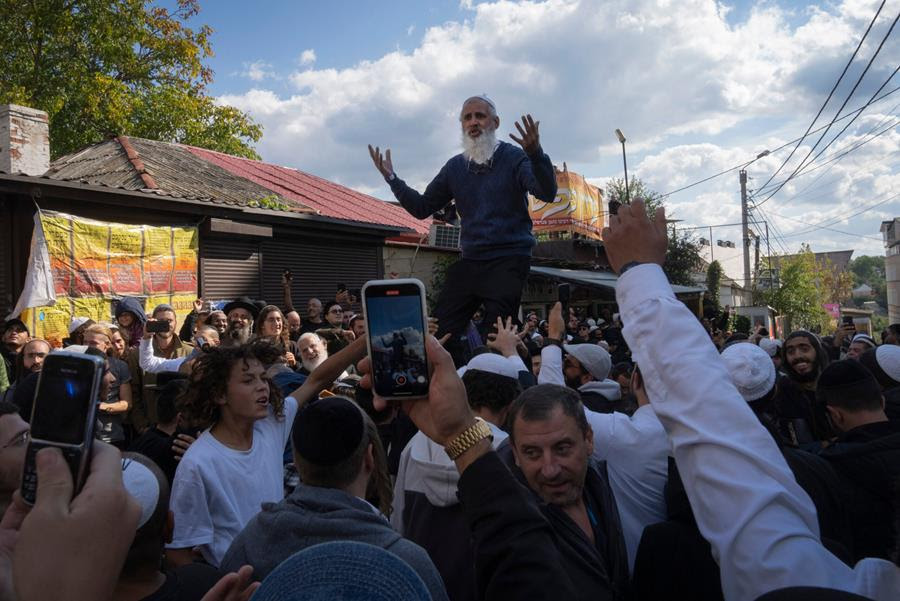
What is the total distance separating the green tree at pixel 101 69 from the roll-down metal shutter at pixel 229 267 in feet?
27.3

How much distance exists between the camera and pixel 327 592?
1.07m

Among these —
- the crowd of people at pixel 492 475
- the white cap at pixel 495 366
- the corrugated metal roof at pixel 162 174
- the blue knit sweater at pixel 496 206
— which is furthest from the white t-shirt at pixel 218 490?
the corrugated metal roof at pixel 162 174

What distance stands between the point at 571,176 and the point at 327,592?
2553 cm

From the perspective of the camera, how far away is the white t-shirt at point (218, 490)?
2.90 metres

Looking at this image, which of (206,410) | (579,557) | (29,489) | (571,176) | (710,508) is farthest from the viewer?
(571,176)

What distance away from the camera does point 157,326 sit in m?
5.96

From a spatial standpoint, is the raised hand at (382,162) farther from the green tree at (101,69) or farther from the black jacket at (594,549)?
the green tree at (101,69)

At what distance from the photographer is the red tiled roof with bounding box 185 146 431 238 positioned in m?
16.1

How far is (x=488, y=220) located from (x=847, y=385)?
232cm

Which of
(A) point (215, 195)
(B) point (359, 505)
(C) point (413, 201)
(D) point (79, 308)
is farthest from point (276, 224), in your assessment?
(B) point (359, 505)

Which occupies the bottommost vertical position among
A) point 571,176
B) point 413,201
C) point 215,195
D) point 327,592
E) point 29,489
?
point 327,592

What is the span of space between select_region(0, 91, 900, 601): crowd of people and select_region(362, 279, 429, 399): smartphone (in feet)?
0.22

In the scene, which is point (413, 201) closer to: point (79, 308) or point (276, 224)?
point (79, 308)

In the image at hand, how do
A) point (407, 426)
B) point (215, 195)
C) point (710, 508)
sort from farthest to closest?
point (215, 195) < point (407, 426) < point (710, 508)
